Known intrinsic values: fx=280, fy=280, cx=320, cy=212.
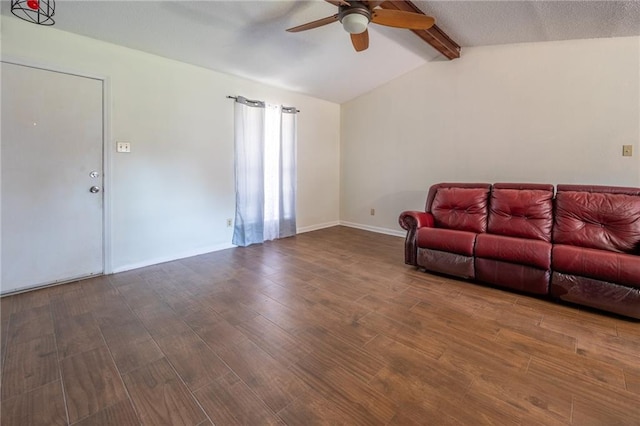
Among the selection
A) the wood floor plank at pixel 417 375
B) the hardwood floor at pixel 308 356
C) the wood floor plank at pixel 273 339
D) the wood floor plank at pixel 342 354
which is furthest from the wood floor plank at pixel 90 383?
the wood floor plank at pixel 417 375

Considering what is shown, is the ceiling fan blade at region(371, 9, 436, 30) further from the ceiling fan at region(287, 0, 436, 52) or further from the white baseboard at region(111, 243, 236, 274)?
the white baseboard at region(111, 243, 236, 274)

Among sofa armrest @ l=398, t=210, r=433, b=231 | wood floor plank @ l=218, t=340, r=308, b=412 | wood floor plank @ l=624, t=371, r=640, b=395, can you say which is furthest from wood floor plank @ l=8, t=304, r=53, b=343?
wood floor plank @ l=624, t=371, r=640, b=395

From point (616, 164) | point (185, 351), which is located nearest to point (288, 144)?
point (185, 351)

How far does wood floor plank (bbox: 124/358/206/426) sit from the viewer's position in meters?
1.29

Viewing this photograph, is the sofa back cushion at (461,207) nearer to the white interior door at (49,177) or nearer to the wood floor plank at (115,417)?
the wood floor plank at (115,417)

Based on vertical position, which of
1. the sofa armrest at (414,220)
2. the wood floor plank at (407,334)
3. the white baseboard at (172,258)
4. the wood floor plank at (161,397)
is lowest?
the wood floor plank at (161,397)

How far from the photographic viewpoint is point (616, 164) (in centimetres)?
308

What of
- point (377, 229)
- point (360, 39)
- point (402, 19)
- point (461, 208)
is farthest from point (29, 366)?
point (377, 229)

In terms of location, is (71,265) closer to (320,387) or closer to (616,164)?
(320,387)

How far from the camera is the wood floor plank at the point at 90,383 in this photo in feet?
4.44

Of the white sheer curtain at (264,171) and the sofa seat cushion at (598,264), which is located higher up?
the white sheer curtain at (264,171)

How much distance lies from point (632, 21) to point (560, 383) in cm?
342

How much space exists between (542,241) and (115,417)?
→ 3392mm

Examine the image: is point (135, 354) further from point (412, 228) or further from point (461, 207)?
point (461, 207)
